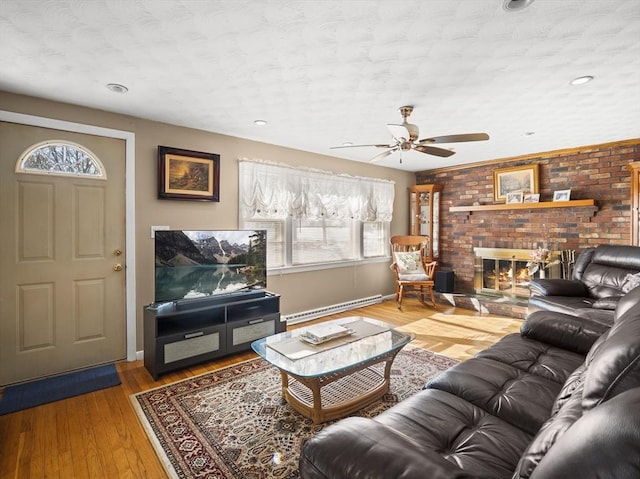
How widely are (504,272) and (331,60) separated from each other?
446cm

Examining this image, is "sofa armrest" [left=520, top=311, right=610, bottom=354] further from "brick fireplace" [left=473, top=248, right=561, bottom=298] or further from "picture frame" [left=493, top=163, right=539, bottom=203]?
"picture frame" [left=493, top=163, right=539, bottom=203]

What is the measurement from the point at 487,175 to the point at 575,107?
7.65ft

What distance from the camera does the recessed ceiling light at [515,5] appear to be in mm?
1580

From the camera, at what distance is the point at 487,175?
5281 mm

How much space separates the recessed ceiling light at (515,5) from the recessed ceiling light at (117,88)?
2581mm

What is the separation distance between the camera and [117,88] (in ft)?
8.39

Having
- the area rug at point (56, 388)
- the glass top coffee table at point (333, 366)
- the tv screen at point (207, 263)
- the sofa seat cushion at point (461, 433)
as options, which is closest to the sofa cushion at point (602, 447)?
the sofa seat cushion at point (461, 433)

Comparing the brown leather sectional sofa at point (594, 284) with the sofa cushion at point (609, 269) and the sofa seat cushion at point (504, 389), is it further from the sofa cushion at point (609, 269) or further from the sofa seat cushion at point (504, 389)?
the sofa seat cushion at point (504, 389)

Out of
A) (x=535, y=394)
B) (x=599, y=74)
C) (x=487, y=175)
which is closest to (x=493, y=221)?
(x=487, y=175)

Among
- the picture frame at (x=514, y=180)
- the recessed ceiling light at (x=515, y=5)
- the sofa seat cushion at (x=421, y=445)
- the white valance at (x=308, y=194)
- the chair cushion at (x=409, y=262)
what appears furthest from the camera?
the chair cushion at (x=409, y=262)

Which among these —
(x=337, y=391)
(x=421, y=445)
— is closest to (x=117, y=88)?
(x=337, y=391)

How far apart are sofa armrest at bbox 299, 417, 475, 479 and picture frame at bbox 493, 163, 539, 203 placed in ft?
16.1

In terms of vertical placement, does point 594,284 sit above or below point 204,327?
above

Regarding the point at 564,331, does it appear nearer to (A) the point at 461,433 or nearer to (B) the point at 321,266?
(A) the point at 461,433
